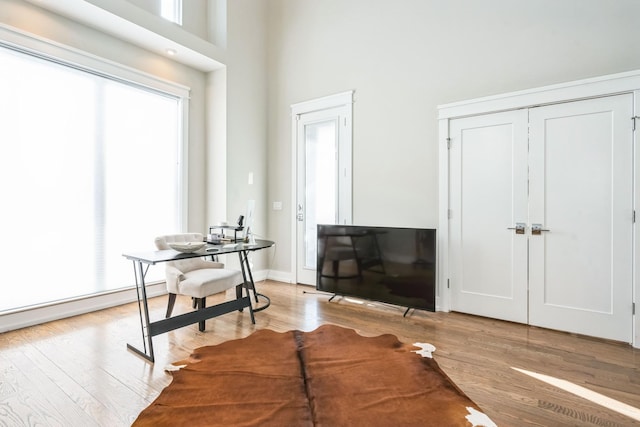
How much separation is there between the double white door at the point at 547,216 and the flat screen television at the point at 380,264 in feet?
1.44

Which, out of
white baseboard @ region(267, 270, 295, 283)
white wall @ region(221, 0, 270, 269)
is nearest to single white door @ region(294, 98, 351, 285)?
white baseboard @ region(267, 270, 295, 283)

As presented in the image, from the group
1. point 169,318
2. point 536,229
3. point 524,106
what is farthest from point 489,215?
point 169,318

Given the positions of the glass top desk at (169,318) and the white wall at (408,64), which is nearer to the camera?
the glass top desk at (169,318)

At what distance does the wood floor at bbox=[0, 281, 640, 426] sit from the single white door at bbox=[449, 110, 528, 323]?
0.83 ft

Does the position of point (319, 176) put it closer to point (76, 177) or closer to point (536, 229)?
point (536, 229)

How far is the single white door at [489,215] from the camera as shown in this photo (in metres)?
3.25

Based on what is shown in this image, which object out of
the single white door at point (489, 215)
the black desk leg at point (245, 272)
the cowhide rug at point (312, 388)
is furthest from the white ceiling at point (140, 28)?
the cowhide rug at point (312, 388)

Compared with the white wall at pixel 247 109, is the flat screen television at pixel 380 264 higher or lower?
lower

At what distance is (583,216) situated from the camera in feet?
9.75

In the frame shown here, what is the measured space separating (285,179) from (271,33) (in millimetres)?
2344

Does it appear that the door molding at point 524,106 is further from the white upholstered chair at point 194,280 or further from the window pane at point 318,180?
the white upholstered chair at point 194,280

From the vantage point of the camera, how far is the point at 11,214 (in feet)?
9.89

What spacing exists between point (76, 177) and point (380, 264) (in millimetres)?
3443

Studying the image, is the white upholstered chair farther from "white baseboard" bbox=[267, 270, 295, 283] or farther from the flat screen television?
"white baseboard" bbox=[267, 270, 295, 283]
